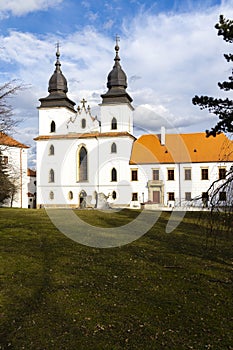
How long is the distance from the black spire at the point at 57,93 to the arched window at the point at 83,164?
6649mm

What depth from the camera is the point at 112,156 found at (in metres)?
45.4

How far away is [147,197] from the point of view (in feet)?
143

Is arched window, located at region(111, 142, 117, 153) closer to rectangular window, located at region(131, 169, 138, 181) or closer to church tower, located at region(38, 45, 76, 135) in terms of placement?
rectangular window, located at region(131, 169, 138, 181)

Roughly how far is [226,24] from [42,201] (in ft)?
132

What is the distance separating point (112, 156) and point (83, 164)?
392cm

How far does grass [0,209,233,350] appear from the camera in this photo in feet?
23.0

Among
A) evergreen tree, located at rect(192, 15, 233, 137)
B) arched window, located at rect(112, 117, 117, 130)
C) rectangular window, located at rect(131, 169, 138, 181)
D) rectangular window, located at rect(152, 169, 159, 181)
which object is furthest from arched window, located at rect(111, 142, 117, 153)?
evergreen tree, located at rect(192, 15, 233, 137)

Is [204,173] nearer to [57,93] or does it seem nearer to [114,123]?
[114,123]

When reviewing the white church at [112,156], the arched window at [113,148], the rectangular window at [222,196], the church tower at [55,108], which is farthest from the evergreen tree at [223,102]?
the church tower at [55,108]

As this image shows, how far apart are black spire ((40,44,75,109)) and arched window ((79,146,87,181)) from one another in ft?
21.8

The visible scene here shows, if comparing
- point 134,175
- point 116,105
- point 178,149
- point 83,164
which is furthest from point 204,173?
point 83,164

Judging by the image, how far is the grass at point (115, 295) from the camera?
702 centimetres

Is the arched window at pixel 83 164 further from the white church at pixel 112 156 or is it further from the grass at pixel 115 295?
the grass at pixel 115 295

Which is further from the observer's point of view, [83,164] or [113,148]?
[83,164]
